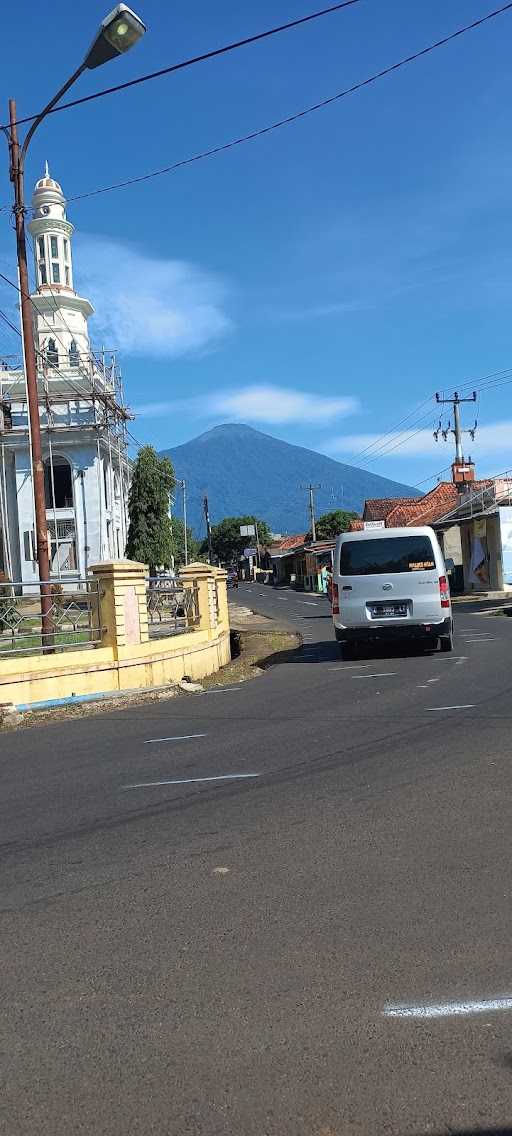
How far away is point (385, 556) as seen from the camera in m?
16.1

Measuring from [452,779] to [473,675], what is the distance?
6365mm

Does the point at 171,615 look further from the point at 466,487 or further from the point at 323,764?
the point at 466,487

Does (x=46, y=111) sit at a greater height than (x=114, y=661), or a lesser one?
greater

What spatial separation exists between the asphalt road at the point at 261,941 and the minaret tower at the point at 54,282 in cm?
4812

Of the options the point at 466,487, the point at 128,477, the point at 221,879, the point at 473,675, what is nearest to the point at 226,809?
the point at 221,879

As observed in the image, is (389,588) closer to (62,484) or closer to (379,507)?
(62,484)

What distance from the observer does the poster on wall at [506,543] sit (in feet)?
137

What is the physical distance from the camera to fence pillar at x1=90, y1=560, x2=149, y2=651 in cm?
1370

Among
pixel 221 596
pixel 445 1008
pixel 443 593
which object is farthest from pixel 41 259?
pixel 445 1008

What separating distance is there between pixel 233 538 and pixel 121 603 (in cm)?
11321

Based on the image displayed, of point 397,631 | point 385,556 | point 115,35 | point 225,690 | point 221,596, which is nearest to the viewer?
point 115,35

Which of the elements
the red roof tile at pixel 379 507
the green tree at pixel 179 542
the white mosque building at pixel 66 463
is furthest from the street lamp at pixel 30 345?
the red roof tile at pixel 379 507

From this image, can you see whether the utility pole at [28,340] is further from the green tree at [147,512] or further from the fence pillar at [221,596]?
the green tree at [147,512]

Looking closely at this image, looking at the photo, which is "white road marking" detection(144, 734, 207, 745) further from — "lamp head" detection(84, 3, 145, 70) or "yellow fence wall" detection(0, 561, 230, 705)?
"lamp head" detection(84, 3, 145, 70)
